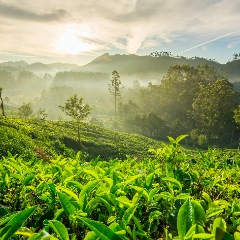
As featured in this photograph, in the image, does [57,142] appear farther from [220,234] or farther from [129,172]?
[220,234]

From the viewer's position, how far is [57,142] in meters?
33.4

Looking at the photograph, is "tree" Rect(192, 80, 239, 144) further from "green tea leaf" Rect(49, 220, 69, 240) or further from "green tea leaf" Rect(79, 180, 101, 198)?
"green tea leaf" Rect(49, 220, 69, 240)

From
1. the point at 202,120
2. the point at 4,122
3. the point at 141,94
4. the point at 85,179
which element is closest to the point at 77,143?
the point at 4,122

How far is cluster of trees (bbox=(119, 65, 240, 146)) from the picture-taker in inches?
2373

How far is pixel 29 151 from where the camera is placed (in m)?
24.6

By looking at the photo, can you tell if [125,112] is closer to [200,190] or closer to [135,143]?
[135,143]

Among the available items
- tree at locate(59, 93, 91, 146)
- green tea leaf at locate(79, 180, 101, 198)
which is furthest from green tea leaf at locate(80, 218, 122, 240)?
tree at locate(59, 93, 91, 146)

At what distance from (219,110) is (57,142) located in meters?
41.7

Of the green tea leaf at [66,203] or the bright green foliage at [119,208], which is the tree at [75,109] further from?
the green tea leaf at [66,203]

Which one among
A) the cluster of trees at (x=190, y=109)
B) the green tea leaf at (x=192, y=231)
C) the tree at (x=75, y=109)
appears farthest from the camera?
the cluster of trees at (x=190, y=109)

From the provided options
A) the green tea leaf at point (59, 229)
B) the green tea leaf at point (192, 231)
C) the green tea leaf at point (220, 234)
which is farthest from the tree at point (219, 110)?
the green tea leaf at point (59, 229)

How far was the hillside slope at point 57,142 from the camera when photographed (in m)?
25.5

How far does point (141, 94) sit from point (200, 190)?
95.7m

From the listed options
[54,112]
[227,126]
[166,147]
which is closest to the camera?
[166,147]
